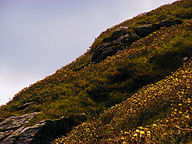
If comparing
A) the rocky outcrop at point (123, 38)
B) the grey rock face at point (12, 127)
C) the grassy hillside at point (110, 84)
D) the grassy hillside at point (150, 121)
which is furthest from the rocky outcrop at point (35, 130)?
the rocky outcrop at point (123, 38)

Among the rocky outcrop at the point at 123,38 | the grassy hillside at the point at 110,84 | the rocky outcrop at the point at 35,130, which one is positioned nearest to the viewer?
the rocky outcrop at the point at 35,130

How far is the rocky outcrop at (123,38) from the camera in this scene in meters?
22.0

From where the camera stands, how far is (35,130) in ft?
38.9

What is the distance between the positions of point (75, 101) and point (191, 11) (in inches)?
763

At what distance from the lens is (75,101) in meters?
15.1

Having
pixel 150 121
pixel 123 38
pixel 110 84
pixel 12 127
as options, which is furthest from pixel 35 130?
pixel 123 38

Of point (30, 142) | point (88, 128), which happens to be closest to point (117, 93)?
point (88, 128)

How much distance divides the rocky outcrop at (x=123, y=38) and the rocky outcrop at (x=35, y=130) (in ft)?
33.6

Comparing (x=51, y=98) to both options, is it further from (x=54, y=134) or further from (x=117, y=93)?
(x=117, y=93)

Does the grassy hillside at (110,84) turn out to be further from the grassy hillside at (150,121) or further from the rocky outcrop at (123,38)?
the rocky outcrop at (123,38)

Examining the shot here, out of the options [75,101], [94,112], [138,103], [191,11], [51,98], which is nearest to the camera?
[138,103]

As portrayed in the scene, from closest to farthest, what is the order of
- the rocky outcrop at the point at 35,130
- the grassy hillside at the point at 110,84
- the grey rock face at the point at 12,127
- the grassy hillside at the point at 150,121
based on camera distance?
1. the grassy hillside at the point at 150,121
2. the rocky outcrop at the point at 35,130
3. the grey rock face at the point at 12,127
4. the grassy hillside at the point at 110,84

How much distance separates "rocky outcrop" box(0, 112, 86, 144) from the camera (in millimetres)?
11617

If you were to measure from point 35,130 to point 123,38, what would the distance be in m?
15.4
